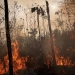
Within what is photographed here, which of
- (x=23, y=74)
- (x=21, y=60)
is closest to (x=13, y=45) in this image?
(x=21, y=60)

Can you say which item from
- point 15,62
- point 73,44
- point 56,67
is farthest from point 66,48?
point 15,62

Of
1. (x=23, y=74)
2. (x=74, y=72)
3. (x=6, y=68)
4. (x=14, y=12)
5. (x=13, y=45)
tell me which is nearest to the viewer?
(x=74, y=72)

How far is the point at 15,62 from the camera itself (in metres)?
33.8

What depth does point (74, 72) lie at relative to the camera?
23594 mm

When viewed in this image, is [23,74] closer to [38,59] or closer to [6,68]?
[38,59]

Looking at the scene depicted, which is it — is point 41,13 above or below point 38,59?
above

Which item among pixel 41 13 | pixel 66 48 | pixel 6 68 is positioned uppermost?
pixel 41 13

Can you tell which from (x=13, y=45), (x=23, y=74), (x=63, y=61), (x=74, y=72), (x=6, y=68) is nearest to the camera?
(x=74, y=72)

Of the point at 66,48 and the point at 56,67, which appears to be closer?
the point at 56,67

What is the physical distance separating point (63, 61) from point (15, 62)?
30.6 feet

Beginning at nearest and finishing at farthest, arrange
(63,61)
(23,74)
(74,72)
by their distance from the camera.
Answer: (74,72) < (23,74) < (63,61)

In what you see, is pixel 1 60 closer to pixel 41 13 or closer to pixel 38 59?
pixel 38 59

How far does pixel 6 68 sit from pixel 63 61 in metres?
11.3

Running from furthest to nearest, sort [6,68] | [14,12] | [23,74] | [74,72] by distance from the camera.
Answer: [14,12]
[6,68]
[23,74]
[74,72]
